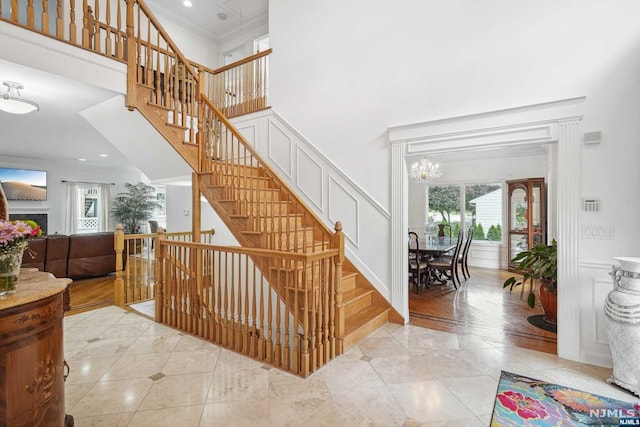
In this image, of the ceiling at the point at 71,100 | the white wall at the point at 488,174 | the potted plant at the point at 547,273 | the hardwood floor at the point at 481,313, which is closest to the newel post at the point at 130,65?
the ceiling at the point at 71,100

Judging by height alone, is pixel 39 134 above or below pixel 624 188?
above

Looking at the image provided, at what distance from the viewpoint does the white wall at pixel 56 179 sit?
320 inches

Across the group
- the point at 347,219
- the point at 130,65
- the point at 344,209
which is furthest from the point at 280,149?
the point at 130,65

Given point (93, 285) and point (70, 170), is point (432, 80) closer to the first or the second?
point (93, 285)

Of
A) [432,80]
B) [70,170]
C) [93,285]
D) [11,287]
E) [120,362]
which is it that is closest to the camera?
[11,287]

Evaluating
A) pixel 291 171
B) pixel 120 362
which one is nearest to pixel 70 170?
pixel 291 171

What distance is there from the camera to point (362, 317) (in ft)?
11.4

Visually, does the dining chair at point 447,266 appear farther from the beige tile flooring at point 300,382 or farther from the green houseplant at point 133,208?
the green houseplant at point 133,208

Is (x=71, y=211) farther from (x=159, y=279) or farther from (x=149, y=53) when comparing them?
(x=149, y=53)

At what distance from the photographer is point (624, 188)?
2627 mm

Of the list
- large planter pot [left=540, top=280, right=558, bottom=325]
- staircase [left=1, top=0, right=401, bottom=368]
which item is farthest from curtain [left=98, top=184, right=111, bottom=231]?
large planter pot [left=540, top=280, right=558, bottom=325]

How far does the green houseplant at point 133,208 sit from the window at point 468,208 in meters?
8.32

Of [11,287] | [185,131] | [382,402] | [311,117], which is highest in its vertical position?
[311,117]

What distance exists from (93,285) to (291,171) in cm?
424
